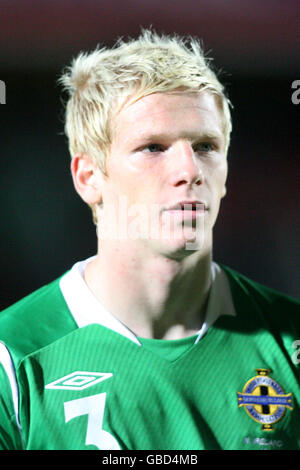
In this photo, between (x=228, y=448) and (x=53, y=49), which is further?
(x=53, y=49)

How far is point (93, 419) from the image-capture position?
5.29 ft

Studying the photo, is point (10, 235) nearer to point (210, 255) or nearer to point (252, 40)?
point (210, 255)

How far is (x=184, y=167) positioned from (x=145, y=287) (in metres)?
0.36

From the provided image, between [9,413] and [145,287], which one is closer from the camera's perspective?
[9,413]

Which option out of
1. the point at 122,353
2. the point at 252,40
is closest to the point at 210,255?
the point at 122,353

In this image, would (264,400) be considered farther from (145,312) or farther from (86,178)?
(86,178)

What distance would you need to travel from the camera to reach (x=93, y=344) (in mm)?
1664

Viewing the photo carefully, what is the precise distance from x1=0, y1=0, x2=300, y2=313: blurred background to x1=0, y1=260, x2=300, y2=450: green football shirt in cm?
15

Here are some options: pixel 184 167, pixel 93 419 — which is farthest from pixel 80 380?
pixel 184 167

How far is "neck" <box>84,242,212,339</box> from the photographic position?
1.71 metres

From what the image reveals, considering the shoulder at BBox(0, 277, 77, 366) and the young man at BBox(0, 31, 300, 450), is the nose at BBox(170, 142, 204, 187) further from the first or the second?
the shoulder at BBox(0, 277, 77, 366)

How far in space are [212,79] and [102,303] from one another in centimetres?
72

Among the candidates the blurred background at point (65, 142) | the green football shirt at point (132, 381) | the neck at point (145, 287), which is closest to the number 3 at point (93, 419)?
the green football shirt at point (132, 381)

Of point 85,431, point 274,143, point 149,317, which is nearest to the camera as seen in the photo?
point 85,431
